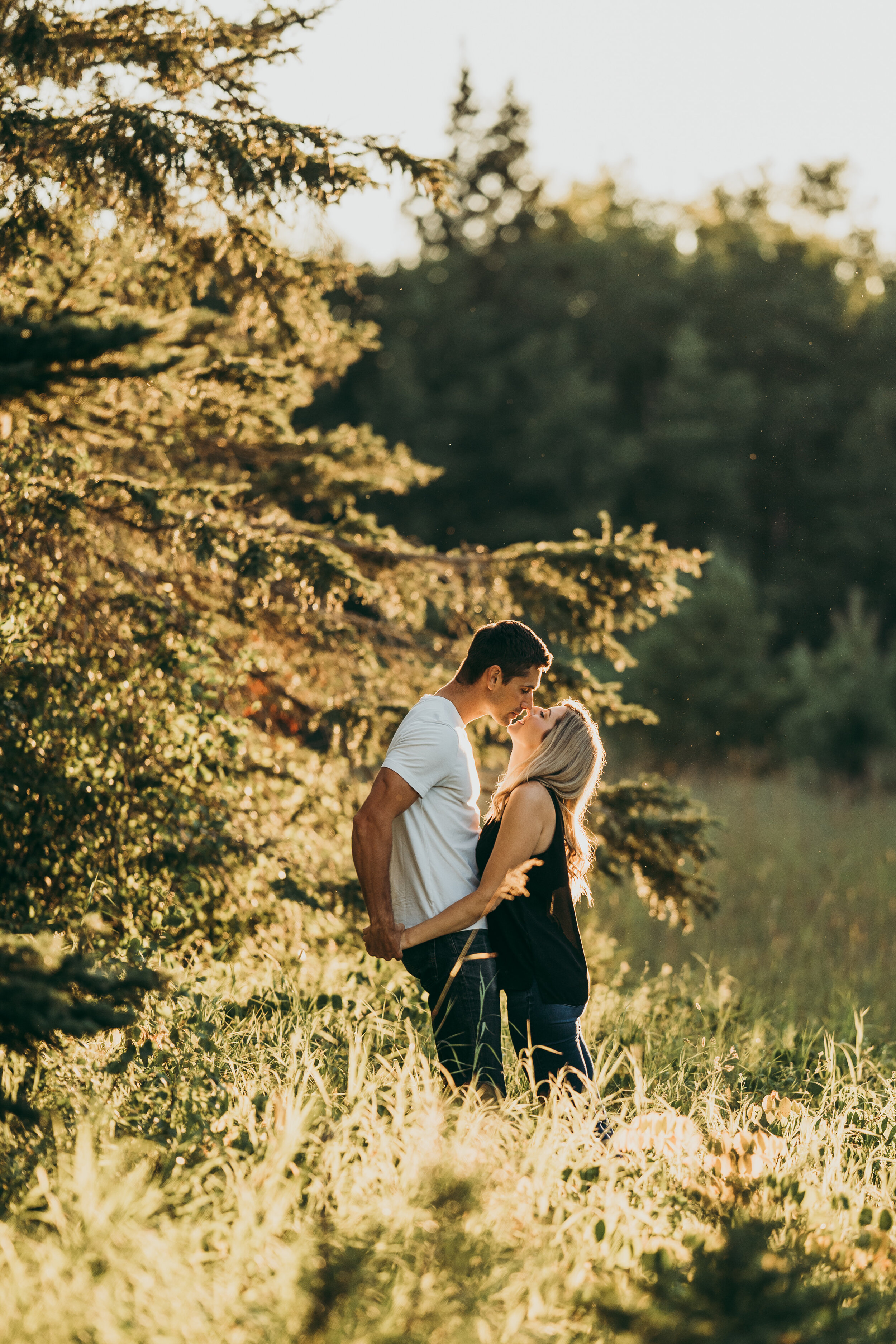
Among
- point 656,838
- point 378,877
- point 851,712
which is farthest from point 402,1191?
point 851,712

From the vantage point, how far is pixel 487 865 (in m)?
3.85

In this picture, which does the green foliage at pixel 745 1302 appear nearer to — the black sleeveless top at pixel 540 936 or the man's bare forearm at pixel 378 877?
the black sleeveless top at pixel 540 936

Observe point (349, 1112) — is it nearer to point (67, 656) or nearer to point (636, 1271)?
point (636, 1271)

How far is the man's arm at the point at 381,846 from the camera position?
3.72m

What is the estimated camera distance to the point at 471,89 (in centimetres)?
4234

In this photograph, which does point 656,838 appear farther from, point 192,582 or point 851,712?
Answer: point 851,712

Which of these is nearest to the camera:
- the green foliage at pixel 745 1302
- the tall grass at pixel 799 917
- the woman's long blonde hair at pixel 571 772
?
the green foliage at pixel 745 1302

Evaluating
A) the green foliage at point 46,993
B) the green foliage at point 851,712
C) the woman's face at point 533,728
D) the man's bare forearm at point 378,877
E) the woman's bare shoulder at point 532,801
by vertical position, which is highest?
the green foliage at point 851,712

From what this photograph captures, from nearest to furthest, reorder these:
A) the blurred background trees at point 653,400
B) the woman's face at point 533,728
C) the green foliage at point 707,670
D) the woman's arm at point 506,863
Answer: the woman's arm at point 506,863 < the woman's face at point 533,728 < the green foliage at point 707,670 < the blurred background trees at point 653,400

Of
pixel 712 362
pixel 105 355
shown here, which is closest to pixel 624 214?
pixel 712 362

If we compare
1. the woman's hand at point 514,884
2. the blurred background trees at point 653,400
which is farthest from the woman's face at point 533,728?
the blurred background trees at point 653,400

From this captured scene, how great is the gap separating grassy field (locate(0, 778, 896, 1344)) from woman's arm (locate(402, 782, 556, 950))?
52cm

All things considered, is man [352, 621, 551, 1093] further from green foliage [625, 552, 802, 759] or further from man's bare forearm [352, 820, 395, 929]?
green foliage [625, 552, 802, 759]

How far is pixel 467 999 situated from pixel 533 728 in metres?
0.98
